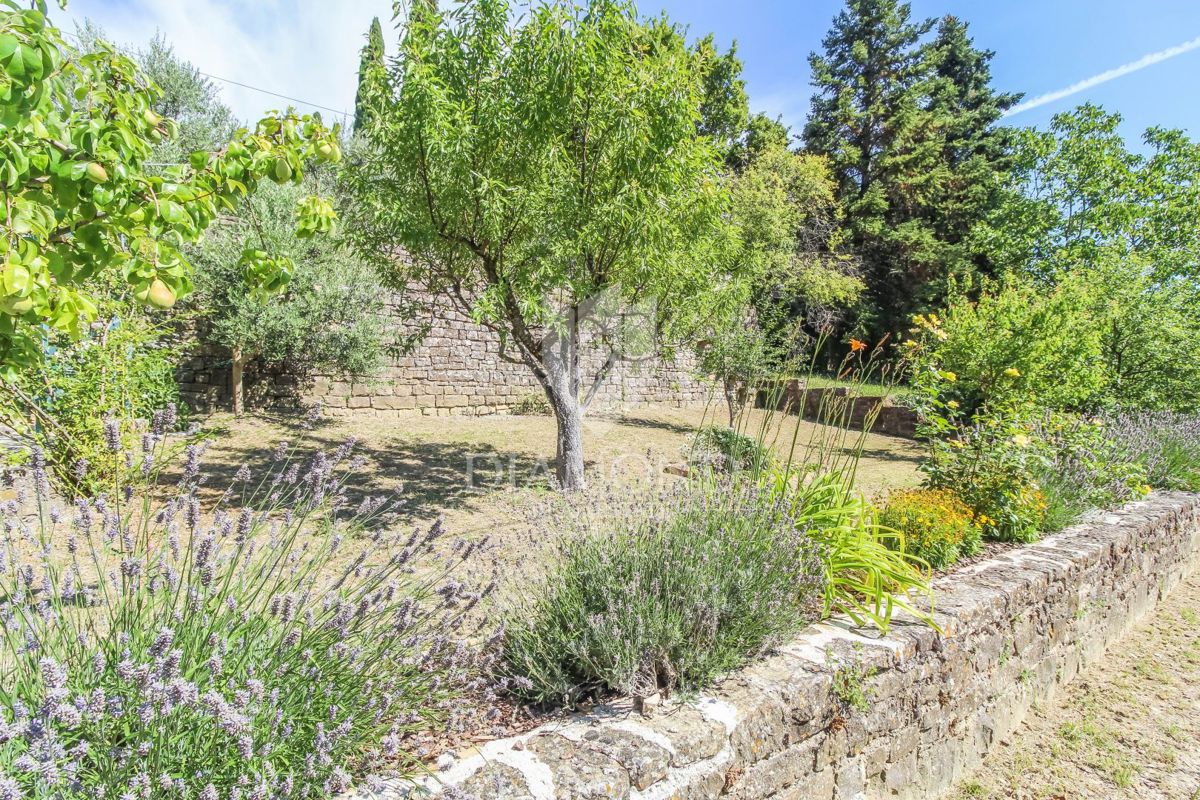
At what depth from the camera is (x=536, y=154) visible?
5.27 m

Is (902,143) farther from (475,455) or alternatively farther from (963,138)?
(475,455)

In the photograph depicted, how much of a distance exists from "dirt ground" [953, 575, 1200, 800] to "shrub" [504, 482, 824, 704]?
1303 mm

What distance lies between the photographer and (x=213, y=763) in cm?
135

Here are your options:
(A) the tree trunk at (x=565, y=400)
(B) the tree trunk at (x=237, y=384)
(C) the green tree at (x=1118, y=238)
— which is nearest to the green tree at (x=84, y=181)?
(A) the tree trunk at (x=565, y=400)

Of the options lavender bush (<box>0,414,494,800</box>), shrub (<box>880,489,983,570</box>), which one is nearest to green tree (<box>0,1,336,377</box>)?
lavender bush (<box>0,414,494,800</box>)

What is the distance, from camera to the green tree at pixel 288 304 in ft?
28.2

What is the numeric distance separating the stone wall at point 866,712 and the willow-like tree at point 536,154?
364 centimetres

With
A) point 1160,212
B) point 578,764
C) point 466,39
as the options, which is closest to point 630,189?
point 466,39

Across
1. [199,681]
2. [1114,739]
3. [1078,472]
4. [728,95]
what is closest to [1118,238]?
[728,95]

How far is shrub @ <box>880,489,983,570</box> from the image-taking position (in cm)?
353

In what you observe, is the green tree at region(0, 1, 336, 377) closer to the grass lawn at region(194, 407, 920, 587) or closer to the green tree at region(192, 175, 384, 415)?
the grass lawn at region(194, 407, 920, 587)

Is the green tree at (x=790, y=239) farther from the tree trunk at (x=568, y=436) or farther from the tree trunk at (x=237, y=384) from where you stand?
the tree trunk at (x=237, y=384)

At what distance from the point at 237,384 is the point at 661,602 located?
922 centimetres

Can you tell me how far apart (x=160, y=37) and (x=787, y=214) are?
1424cm
